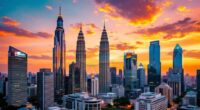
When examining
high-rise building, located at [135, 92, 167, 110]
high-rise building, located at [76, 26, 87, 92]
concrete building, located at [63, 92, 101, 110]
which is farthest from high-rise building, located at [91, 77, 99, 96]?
Answer: high-rise building, located at [135, 92, 167, 110]

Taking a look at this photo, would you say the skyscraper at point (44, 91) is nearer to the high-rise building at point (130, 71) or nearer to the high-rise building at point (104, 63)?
the high-rise building at point (104, 63)

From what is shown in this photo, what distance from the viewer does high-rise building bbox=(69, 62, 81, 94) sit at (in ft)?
123

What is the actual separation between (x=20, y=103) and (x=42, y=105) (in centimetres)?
239

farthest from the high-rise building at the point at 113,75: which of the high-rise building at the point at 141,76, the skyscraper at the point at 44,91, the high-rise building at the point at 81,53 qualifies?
the skyscraper at the point at 44,91

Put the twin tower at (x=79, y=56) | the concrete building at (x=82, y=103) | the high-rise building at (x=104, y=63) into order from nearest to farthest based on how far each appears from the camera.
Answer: the concrete building at (x=82, y=103)
the twin tower at (x=79, y=56)
the high-rise building at (x=104, y=63)

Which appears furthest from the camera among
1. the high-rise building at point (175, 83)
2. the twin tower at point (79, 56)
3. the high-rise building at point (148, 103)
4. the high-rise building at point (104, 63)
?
the high-rise building at point (104, 63)

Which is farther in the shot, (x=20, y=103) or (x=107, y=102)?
(x=107, y=102)

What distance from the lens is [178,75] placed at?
4316 cm

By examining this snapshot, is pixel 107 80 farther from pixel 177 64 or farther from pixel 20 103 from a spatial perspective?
pixel 20 103

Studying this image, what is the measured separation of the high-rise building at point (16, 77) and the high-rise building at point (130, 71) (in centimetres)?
2410

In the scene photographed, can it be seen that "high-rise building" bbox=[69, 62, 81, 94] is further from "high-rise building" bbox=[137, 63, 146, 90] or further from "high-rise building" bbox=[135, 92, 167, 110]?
"high-rise building" bbox=[137, 63, 146, 90]

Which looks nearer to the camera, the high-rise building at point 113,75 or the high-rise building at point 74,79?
the high-rise building at point 74,79

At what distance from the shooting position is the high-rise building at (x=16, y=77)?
27.4 meters

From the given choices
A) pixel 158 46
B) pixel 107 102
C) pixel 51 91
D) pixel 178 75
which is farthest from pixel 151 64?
pixel 51 91
